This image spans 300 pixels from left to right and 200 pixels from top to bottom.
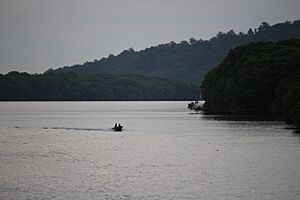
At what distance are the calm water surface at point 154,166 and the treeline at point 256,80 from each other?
114ft

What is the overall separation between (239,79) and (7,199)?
101998 millimetres

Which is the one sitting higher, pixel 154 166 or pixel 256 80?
pixel 256 80

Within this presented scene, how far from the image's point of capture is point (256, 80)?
432ft

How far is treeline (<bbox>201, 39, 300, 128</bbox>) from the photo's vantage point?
125m

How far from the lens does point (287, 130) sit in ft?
293

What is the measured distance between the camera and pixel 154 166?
54.8 metres

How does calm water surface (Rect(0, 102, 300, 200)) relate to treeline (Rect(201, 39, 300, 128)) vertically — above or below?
below

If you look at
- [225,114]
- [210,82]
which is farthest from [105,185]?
[210,82]

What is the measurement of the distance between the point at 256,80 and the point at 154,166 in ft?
265

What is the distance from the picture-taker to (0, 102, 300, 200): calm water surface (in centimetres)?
4088

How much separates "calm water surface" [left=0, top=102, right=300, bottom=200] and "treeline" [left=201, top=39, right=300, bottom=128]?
3486 cm

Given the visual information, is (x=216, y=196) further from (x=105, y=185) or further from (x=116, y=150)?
(x=116, y=150)

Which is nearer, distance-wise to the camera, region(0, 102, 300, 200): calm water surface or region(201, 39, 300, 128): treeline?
region(0, 102, 300, 200): calm water surface

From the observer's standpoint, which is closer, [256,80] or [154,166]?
[154,166]
